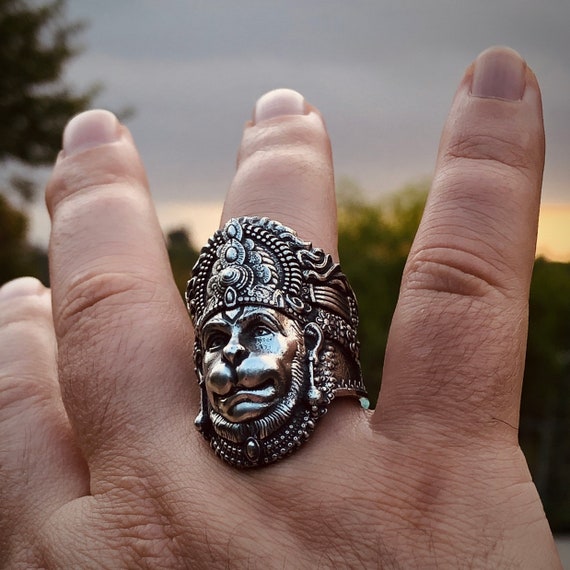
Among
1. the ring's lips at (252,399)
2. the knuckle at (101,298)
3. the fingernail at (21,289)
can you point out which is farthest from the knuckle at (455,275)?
the fingernail at (21,289)

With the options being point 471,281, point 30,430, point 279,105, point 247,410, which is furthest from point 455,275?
point 30,430

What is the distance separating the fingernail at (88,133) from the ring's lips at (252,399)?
1112 millimetres

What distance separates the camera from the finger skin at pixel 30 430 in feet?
6.75

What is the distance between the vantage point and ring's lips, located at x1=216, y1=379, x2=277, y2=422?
5.72 ft

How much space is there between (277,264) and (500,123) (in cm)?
65

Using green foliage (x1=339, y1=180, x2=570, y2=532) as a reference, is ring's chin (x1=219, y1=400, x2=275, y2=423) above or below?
above

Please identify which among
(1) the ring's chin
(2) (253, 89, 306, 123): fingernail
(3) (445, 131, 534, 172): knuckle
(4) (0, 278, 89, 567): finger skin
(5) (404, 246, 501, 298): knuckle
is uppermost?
(2) (253, 89, 306, 123): fingernail

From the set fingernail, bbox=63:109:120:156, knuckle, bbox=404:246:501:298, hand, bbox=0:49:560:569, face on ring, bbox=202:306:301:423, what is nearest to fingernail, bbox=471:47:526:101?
hand, bbox=0:49:560:569

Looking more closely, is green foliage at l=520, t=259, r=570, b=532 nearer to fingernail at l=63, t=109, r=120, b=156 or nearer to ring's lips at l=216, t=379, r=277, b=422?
fingernail at l=63, t=109, r=120, b=156

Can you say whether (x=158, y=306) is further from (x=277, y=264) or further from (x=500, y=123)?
(x=500, y=123)

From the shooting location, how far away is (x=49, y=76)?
966 cm

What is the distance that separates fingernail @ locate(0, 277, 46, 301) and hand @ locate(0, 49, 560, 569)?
317 millimetres

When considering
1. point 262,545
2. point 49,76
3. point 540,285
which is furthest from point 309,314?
point 49,76

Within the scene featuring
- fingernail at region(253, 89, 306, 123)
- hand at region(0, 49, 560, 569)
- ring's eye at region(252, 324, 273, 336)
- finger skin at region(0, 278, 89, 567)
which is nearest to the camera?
hand at region(0, 49, 560, 569)
